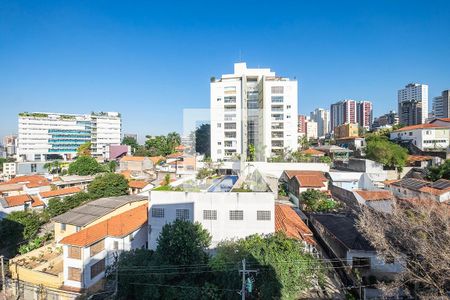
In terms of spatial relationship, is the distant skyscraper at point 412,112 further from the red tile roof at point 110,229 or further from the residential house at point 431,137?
the red tile roof at point 110,229

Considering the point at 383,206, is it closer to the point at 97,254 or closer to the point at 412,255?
the point at 412,255

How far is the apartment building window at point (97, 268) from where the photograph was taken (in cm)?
1384

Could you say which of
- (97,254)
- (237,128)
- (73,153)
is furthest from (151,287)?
(73,153)

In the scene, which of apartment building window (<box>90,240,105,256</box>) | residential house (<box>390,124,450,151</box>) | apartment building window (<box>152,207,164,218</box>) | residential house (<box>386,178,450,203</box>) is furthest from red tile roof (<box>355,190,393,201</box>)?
residential house (<box>390,124,450,151</box>)

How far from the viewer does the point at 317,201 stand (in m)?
20.8

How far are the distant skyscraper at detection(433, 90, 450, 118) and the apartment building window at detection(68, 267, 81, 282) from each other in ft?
317

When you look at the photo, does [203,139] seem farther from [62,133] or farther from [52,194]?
[62,133]

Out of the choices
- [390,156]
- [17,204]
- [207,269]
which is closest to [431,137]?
[390,156]

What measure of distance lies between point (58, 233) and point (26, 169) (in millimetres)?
52570

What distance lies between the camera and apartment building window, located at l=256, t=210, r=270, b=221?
13125mm

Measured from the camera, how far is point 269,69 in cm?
4200

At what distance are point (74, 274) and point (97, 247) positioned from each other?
1644 millimetres

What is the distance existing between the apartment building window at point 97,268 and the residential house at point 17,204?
17.5 meters

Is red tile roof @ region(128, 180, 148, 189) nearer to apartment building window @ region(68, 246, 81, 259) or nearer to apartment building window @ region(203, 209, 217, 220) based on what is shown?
apartment building window @ region(68, 246, 81, 259)
